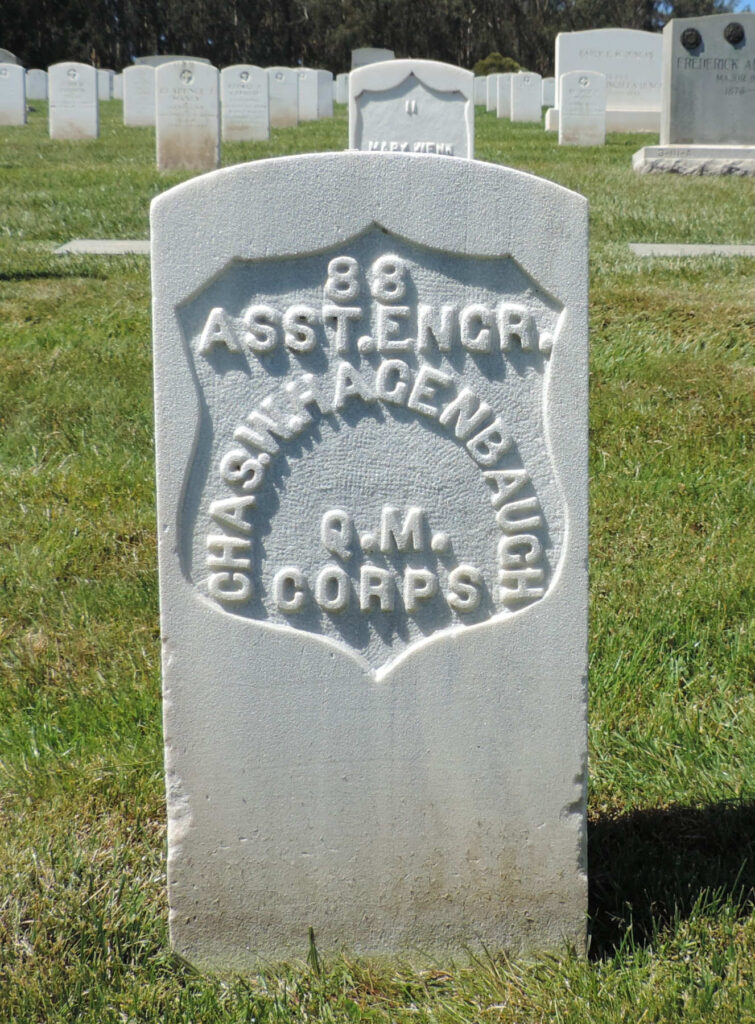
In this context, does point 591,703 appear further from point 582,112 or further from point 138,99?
point 138,99

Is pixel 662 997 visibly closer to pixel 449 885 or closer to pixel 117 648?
pixel 449 885

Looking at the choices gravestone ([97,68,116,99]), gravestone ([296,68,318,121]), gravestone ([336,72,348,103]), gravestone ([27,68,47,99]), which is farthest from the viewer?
gravestone ([27,68,47,99])

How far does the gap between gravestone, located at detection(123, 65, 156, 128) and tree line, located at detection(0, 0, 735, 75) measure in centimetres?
2738

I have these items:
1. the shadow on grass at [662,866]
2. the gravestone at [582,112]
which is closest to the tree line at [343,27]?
the gravestone at [582,112]

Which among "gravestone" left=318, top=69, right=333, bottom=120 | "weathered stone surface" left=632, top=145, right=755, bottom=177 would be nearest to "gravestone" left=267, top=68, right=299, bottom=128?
"gravestone" left=318, top=69, right=333, bottom=120

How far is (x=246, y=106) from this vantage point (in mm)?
15227

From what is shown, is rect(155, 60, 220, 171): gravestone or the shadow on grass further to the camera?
rect(155, 60, 220, 171): gravestone

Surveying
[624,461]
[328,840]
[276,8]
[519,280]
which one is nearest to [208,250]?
[519,280]

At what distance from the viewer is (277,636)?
191cm

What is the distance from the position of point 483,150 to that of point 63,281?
797cm

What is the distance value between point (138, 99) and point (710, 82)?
1099 centimetres

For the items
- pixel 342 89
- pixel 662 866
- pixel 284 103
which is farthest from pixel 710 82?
pixel 342 89

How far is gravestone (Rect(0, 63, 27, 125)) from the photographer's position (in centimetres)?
1955

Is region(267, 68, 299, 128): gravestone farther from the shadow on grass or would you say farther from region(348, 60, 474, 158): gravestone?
the shadow on grass
